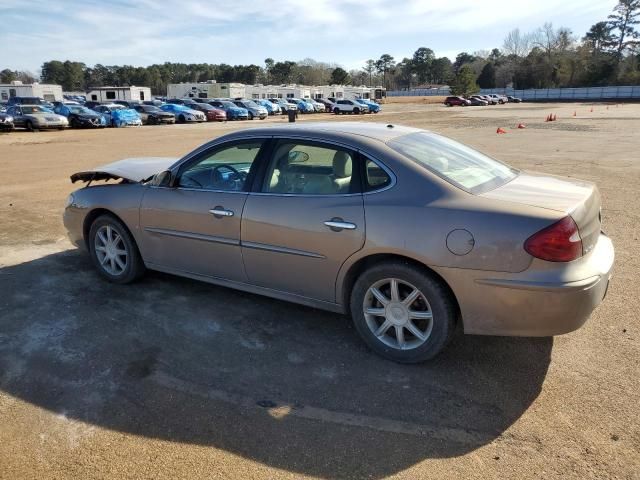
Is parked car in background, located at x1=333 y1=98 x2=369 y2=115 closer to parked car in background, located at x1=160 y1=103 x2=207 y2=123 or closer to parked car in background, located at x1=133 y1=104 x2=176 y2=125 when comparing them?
parked car in background, located at x1=160 y1=103 x2=207 y2=123

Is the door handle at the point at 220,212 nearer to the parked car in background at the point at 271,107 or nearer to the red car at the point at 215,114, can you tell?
the red car at the point at 215,114

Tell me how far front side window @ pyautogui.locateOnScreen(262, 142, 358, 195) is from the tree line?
327ft

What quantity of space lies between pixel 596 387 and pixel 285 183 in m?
2.54

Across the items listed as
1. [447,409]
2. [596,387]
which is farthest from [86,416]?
[596,387]

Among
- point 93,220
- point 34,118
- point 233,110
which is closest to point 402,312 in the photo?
point 93,220

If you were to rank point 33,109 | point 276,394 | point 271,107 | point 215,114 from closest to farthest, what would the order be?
point 276,394 < point 33,109 < point 215,114 < point 271,107

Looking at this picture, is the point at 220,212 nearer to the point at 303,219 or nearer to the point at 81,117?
the point at 303,219

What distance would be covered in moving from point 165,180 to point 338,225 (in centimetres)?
185

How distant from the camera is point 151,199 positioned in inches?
184

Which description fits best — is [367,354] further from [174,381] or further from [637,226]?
[637,226]

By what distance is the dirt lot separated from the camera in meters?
2.67

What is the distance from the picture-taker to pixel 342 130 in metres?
4.01

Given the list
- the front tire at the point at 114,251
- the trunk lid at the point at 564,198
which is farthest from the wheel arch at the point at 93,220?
the trunk lid at the point at 564,198

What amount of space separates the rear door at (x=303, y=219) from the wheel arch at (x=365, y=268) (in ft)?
0.25
